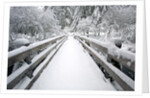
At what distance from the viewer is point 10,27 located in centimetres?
166

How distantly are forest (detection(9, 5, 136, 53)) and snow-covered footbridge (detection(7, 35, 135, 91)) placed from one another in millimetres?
149

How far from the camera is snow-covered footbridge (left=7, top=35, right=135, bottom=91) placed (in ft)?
4.37

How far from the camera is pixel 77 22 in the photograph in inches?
73.3

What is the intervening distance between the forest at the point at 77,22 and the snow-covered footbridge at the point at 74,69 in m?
0.15

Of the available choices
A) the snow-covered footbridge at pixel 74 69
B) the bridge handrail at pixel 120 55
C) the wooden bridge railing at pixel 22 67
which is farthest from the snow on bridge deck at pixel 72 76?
the bridge handrail at pixel 120 55

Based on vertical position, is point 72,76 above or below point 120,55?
below

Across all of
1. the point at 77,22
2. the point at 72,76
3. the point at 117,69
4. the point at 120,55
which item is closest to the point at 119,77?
the point at 117,69

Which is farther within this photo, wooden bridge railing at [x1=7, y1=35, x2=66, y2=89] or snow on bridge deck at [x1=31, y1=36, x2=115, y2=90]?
snow on bridge deck at [x1=31, y1=36, x2=115, y2=90]

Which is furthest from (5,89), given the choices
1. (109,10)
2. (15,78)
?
(109,10)

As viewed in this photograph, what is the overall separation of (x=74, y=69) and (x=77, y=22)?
0.65m

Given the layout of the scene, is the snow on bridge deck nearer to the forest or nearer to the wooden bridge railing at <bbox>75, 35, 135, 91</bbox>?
the wooden bridge railing at <bbox>75, 35, 135, 91</bbox>

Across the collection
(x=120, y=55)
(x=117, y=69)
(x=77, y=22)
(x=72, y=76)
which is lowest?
(x=72, y=76)

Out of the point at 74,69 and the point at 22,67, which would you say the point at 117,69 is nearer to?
the point at 74,69

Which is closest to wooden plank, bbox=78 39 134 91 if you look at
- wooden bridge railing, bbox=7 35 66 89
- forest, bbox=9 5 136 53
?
forest, bbox=9 5 136 53
